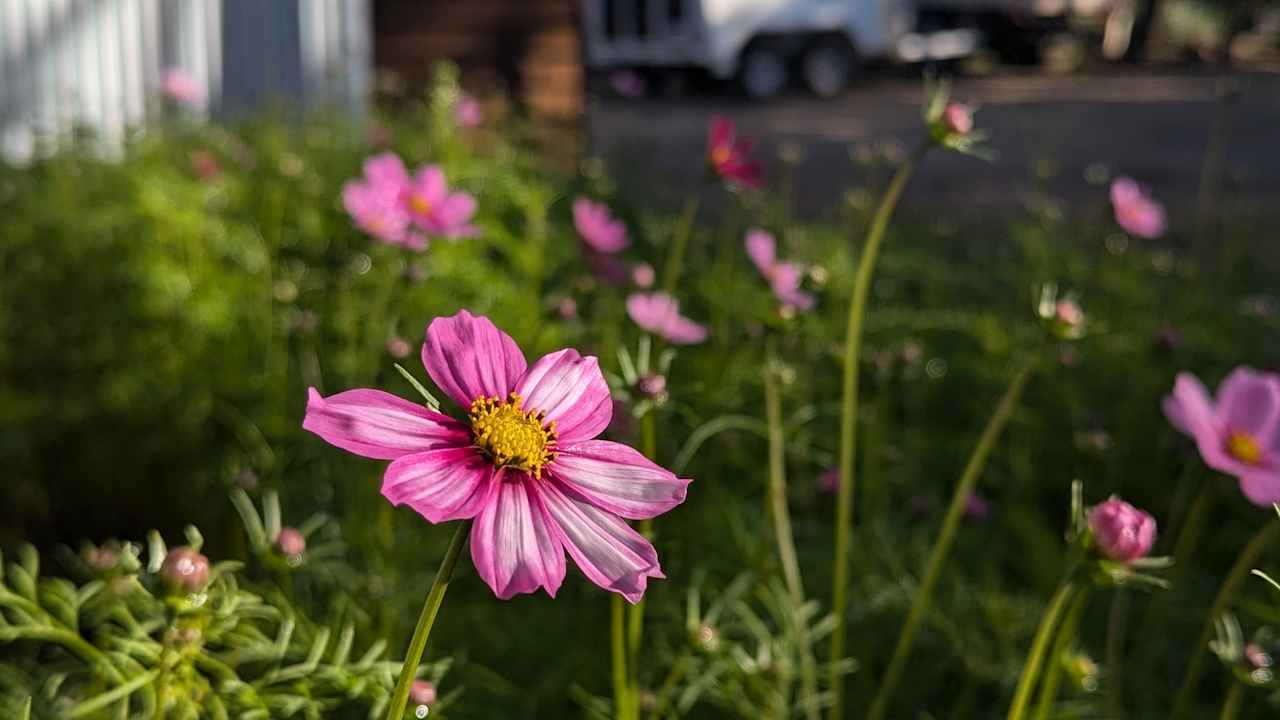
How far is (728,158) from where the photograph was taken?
1.02 metres

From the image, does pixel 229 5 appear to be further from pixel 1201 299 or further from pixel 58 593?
pixel 58 593

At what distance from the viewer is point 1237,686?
0.72 metres

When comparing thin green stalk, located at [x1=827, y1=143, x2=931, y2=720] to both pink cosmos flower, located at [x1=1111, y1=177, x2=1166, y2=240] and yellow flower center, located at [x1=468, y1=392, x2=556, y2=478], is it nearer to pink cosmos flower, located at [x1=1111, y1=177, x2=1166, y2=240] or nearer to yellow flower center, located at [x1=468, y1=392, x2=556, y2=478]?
yellow flower center, located at [x1=468, y1=392, x2=556, y2=478]

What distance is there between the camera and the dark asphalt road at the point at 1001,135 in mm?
5113

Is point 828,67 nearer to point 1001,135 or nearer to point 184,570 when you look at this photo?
point 1001,135

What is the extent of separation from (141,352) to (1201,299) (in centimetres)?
173

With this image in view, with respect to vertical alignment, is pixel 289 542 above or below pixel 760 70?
below

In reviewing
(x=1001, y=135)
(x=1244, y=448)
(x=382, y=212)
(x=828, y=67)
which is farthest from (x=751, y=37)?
(x=1244, y=448)

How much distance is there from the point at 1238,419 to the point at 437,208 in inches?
27.9

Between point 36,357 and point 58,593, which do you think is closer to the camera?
point 58,593

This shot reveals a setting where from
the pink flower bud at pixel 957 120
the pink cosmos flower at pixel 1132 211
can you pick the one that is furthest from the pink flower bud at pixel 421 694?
the pink cosmos flower at pixel 1132 211

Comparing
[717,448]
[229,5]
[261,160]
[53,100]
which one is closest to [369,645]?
[717,448]

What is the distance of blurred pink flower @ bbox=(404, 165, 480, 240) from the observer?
117 cm

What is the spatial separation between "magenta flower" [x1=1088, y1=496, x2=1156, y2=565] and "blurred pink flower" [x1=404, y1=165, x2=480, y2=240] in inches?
27.8
